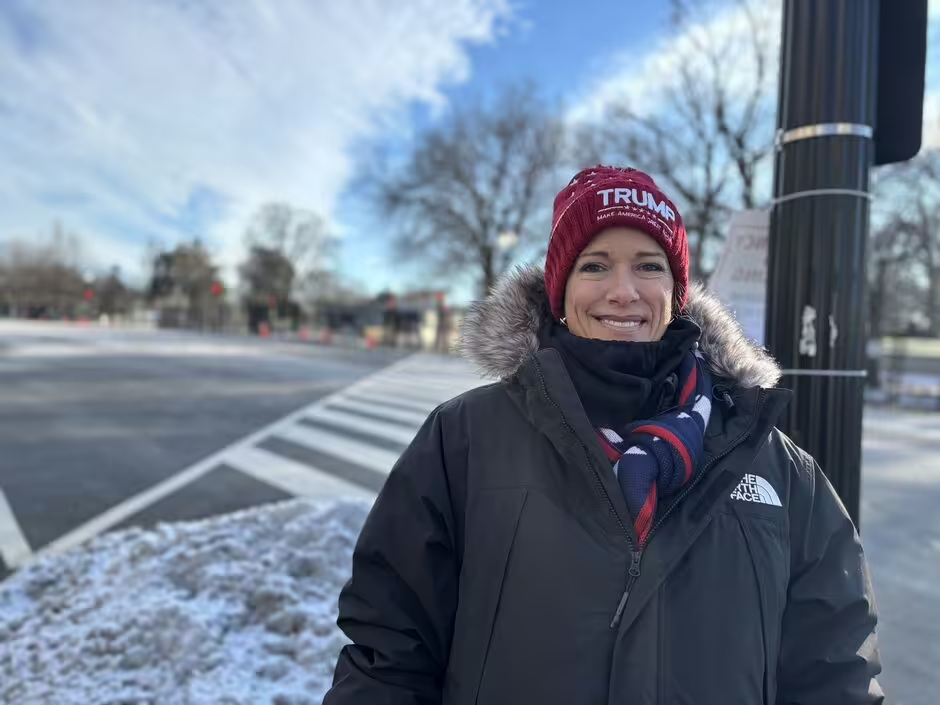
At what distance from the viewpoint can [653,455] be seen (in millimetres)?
1271

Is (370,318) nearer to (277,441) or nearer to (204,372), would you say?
(204,372)

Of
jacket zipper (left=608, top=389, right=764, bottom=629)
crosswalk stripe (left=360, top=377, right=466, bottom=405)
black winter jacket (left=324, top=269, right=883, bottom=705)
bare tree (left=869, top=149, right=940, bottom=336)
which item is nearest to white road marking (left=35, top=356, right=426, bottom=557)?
crosswalk stripe (left=360, top=377, right=466, bottom=405)

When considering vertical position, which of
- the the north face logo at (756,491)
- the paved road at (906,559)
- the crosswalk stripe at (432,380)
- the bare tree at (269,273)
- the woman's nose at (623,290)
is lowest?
the paved road at (906,559)

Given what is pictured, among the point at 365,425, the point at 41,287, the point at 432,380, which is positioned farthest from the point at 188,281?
the point at 365,425

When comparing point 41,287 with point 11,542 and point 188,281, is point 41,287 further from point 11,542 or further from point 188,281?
point 11,542

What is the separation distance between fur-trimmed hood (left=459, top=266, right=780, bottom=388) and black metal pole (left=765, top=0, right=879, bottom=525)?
0.68 m

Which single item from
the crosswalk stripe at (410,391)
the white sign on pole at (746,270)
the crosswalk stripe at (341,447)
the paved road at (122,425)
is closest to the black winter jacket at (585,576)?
the white sign on pole at (746,270)

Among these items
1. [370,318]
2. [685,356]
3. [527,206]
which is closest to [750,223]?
[685,356]

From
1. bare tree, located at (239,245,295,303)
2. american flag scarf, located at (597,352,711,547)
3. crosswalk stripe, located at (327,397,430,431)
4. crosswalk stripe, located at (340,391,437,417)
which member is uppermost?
bare tree, located at (239,245,295,303)

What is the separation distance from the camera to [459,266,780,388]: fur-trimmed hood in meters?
1.54

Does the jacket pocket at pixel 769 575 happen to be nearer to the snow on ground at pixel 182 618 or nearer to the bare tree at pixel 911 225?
the snow on ground at pixel 182 618

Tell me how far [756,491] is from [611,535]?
0.36 m

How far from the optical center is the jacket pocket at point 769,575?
1239 millimetres

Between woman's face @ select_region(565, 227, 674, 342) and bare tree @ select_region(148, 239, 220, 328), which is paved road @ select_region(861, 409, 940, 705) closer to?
woman's face @ select_region(565, 227, 674, 342)
